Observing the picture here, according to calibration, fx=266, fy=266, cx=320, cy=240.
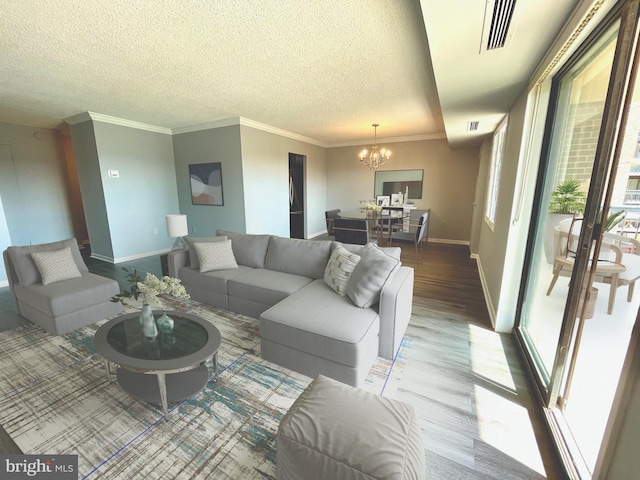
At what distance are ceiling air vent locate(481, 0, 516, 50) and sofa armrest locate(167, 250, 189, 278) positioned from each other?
11.4ft

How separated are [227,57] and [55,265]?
2.69 meters

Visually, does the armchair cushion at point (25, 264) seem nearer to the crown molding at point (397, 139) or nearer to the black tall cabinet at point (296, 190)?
the black tall cabinet at point (296, 190)

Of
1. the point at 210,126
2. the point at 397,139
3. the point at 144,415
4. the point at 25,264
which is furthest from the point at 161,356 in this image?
the point at 397,139

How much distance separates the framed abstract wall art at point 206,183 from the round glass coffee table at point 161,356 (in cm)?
370

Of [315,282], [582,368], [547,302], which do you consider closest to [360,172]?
[315,282]

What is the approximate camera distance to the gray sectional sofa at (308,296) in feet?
6.01

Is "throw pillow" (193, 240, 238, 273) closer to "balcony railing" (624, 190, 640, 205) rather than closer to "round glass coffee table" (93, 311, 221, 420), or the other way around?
"round glass coffee table" (93, 311, 221, 420)

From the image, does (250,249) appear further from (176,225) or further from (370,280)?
(370,280)

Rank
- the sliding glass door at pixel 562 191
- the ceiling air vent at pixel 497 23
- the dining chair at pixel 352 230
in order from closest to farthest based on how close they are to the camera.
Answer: the ceiling air vent at pixel 497 23
the sliding glass door at pixel 562 191
the dining chair at pixel 352 230

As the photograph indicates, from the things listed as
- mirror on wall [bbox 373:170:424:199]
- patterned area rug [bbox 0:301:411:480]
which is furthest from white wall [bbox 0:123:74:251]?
mirror on wall [bbox 373:170:424:199]

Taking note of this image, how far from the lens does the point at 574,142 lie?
1.75 m

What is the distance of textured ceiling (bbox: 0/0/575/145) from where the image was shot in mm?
1825

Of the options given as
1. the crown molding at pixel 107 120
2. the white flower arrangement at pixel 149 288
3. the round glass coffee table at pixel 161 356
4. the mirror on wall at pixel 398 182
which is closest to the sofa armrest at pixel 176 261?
the round glass coffee table at pixel 161 356

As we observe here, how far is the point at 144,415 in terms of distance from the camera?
162cm
